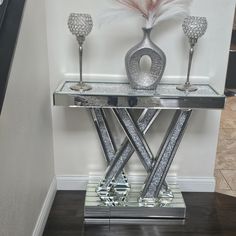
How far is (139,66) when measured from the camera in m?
1.83

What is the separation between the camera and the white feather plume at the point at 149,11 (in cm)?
173

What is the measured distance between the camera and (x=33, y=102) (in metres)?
1.68

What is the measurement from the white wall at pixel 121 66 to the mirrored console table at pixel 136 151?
0.43ft

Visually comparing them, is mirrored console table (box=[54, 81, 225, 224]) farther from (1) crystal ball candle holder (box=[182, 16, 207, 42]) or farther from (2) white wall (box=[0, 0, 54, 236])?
(1) crystal ball candle holder (box=[182, 16, 207, 42])

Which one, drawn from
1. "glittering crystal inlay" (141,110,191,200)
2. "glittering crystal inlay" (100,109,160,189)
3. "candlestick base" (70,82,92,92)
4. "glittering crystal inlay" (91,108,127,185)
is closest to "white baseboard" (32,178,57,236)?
"glittering crystal inlay" (100,109,160,189)

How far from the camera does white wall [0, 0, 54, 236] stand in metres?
1.28

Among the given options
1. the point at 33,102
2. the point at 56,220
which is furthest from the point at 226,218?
the point at 33,102

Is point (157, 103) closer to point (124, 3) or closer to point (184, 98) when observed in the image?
point (184, 98)

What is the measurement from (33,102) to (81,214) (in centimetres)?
81

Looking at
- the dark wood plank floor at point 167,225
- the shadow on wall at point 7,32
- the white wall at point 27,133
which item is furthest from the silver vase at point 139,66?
the dark wood plank floor at point 167,225

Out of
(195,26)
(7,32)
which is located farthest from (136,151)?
(7,32)

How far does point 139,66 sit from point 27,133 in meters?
0.73

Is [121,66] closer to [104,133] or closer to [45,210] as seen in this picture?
[104,133]

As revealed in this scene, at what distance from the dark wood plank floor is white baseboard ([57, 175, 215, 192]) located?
68 millimetres
